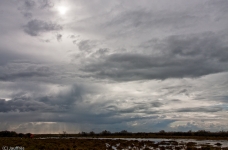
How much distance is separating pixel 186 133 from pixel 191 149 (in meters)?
156

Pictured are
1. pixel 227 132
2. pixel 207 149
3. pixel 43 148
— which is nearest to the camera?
pixel 207 149

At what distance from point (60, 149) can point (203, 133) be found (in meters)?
162

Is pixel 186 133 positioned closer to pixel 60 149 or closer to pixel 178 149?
pixel 178 149

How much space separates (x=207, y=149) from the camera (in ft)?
163

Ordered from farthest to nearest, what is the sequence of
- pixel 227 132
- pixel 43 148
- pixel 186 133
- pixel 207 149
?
pixel 186 133 < pixel 227 132 < pixel 43 148 < pixel 207 149

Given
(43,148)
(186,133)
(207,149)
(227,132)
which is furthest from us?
(186,133)

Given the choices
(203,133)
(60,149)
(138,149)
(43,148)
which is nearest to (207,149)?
(138,149)

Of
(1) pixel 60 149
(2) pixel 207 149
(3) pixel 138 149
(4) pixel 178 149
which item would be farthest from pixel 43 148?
(2) pixel 207 149

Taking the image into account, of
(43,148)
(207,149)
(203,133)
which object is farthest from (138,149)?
(203,133)

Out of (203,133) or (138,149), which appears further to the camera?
(203,133)

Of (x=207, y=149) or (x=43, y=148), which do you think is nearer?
(x=207, y=149)

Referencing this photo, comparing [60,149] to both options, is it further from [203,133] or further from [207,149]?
[203,133]

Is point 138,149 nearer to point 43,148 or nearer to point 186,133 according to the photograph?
point 43,148

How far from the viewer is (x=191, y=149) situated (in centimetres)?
5212
